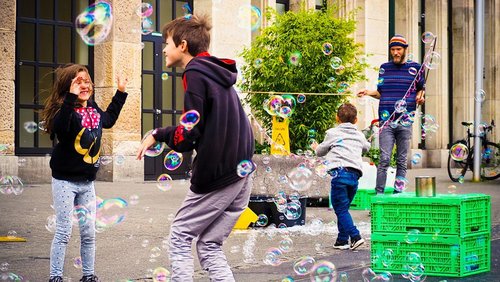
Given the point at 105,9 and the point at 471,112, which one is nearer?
the point at 105,9

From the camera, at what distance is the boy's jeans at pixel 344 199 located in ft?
26.0

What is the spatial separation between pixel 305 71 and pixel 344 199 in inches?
178

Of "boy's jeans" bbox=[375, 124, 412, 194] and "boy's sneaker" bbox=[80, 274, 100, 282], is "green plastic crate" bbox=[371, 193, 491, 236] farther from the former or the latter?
"boy's jeans" bbox=[375, 124, 412, 194]

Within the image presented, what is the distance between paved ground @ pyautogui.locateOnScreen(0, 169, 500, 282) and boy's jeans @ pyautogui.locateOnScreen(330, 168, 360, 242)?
180 millimetres

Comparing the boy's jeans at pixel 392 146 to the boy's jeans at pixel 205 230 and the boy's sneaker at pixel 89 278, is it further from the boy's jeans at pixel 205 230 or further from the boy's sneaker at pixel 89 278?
the boy's jeans at pixel 205 230

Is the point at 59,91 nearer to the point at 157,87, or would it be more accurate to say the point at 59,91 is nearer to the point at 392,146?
the point at 392,146

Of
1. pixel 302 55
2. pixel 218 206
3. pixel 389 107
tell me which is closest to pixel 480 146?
pixel 302 55

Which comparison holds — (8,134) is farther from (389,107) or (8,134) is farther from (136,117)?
(389,107)

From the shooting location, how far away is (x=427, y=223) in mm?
6605

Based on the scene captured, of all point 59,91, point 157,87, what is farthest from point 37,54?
point 59,91

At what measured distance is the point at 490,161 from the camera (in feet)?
57.8

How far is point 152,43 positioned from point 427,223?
37.1 ft

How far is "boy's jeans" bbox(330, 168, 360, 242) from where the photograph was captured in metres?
7.91

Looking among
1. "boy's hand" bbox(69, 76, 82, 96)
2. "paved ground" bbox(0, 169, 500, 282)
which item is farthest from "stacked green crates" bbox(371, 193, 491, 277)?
"boy's hand" bbox(69, 76, 82, 96)
